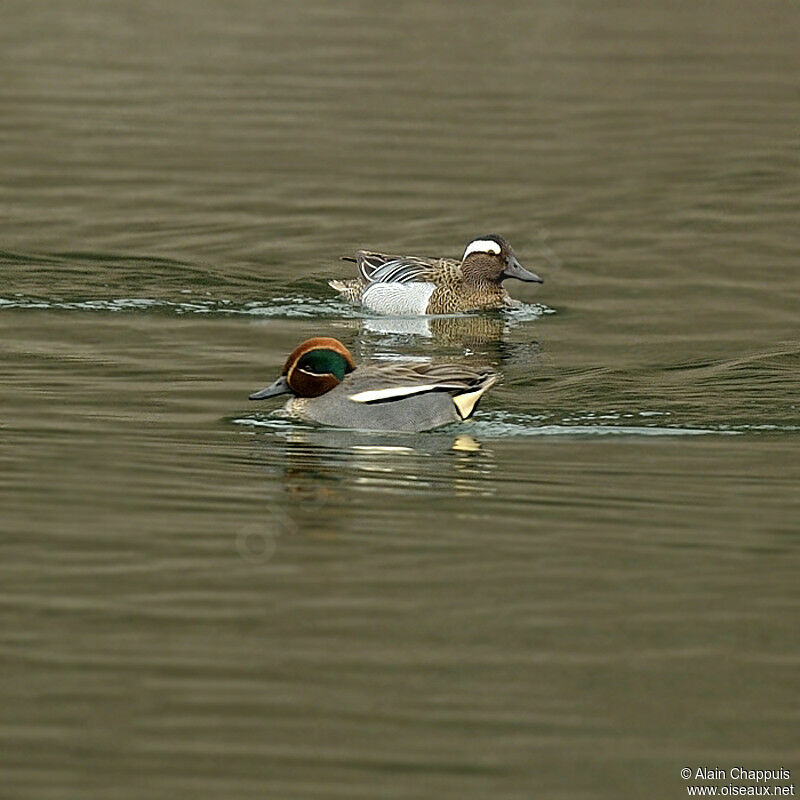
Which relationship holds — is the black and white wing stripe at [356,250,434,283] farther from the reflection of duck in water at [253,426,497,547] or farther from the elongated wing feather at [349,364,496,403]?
the reflection of duck in water at [253,426,497,547]

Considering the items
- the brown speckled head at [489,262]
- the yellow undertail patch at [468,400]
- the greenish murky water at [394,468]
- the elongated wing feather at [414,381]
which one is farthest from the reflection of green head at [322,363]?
the brown speckled head at [489,262]

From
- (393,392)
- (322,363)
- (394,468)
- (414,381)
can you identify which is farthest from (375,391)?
(394,468)

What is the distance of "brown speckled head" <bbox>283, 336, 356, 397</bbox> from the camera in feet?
40.8

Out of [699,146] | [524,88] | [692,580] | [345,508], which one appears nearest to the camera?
[692,580]

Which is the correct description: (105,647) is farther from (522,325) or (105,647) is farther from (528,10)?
(528,10)

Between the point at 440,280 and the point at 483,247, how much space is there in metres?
0.46

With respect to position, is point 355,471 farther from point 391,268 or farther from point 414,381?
point 391,268

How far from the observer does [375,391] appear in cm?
1223

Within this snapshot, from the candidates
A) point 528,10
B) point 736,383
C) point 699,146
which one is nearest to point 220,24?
point 528,10

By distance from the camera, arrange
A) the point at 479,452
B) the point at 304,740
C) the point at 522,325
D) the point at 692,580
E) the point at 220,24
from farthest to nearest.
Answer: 1. the point at 220,24
2. the point at 522,325
3. the point at 479,452
4. the point at 692,580
5. the point at 304,740

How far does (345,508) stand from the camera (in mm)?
10070

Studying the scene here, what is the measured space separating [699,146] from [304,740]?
19.1 meters

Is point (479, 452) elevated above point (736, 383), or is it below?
below

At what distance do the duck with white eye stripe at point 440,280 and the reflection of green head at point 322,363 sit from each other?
16.3ft
